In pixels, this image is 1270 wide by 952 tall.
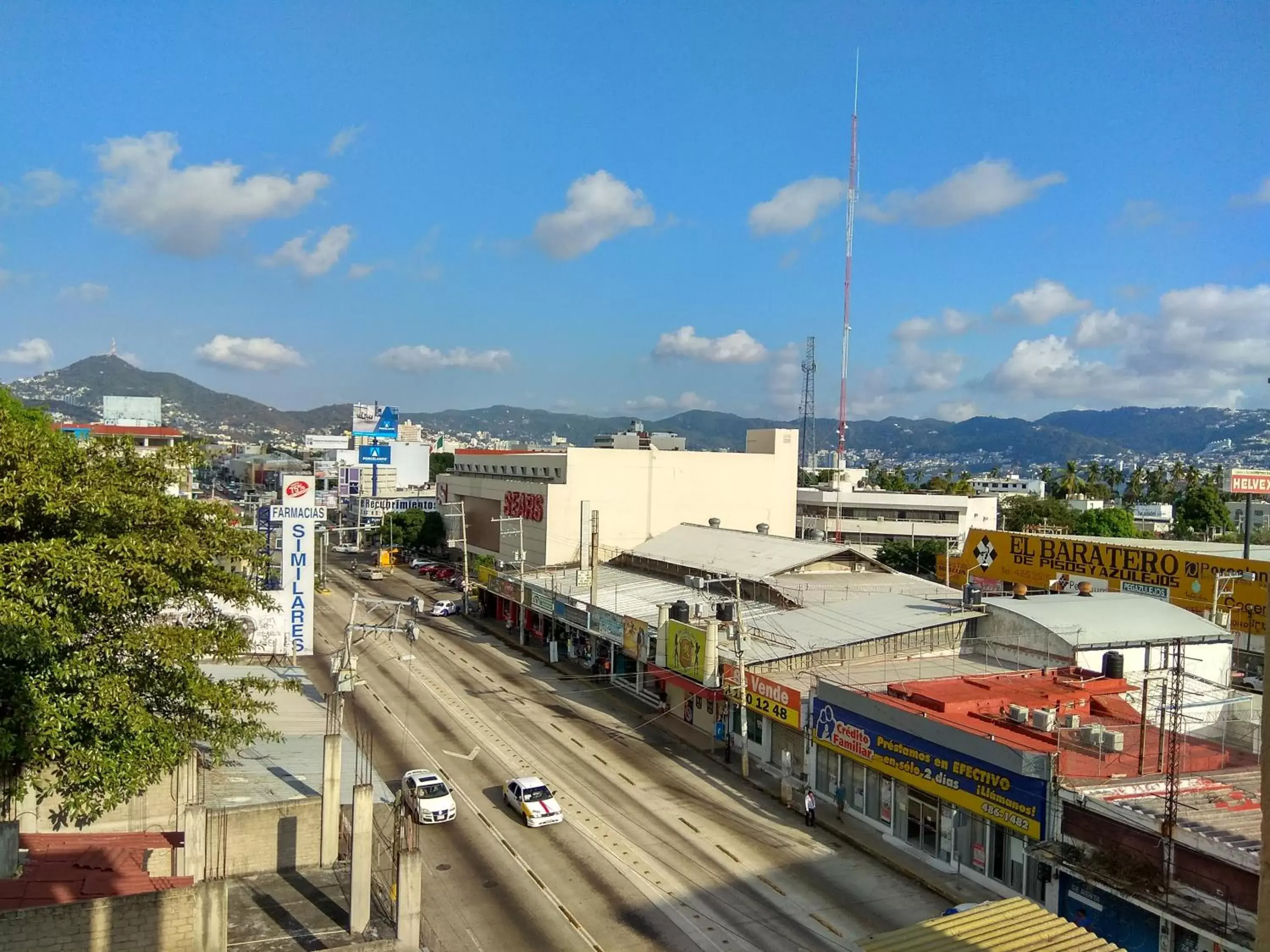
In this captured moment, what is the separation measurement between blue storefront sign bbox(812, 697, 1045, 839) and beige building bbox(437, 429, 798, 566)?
3593cm

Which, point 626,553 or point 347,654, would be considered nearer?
point 347,654

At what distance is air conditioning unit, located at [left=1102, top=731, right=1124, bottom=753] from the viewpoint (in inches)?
838

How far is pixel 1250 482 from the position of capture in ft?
136

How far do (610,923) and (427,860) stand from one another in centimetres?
609

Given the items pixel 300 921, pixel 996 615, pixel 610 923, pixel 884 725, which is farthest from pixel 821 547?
pixel 300 921

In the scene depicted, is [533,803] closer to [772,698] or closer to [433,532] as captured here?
[772,698]

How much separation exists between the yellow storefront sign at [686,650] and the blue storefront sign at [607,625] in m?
4.84

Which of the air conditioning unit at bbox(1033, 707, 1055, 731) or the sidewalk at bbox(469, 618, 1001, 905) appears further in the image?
the air conditioning unit at bbox(1033, 707, 1055, 731)

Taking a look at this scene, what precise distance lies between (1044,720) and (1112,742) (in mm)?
2046

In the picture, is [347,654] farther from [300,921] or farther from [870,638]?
[870,638]

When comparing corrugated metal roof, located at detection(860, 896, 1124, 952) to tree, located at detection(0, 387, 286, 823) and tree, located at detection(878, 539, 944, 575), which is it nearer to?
tree, located at detection(0, 387, 286, 823)

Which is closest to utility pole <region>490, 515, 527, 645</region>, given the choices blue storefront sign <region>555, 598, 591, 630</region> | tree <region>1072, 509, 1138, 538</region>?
blue storefront sign <region>555, 598, 591, 630</region>

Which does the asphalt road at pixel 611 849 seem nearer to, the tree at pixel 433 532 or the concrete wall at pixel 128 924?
the concrete wall at pixel 128 924

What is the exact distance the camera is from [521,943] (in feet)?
64.7
